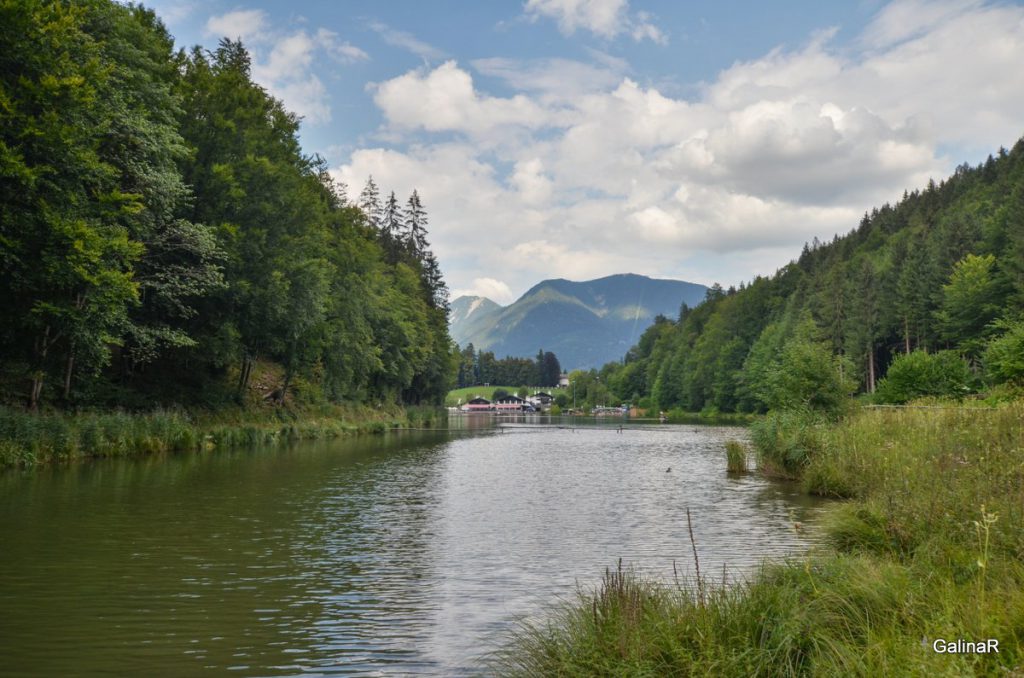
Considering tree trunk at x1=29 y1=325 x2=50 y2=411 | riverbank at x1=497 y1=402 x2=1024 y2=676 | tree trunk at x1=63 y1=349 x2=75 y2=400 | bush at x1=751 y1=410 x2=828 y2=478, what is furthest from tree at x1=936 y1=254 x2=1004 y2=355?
tree trunk at x1=29 y1=325 x2=50 y2=411

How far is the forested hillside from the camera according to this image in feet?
160

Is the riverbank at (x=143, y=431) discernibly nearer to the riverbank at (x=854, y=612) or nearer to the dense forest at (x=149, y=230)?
the dense forest at (x=149, y=230)

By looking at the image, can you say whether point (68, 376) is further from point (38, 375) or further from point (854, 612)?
point (854, 612)

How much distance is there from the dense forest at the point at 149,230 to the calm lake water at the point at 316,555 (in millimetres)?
7625

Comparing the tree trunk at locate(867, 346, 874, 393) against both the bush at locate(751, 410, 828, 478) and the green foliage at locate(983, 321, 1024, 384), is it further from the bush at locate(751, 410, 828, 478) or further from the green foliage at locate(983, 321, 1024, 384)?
the bush at locate(751, 410, 828, 478)

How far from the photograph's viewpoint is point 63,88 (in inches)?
978

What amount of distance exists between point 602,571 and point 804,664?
616cm

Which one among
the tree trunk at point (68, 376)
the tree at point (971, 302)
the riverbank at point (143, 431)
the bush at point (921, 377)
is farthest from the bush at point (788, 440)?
the tree at point (971, 302)

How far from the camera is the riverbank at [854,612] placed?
5.88 meters

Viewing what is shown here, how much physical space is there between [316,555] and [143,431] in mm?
23143

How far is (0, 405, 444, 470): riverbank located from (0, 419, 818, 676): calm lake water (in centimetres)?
222

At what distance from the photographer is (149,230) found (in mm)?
32031

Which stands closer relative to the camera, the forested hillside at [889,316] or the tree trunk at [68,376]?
the tree trunk at [68,376]

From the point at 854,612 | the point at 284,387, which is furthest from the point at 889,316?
the point at 854,612
